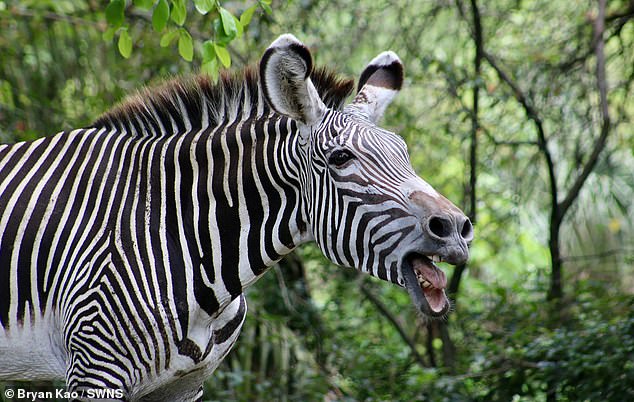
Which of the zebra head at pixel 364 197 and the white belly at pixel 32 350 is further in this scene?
the white belly at pixel 32 350

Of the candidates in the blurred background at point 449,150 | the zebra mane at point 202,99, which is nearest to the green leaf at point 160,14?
the zebra mane at point 202,99

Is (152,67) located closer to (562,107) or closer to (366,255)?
(562,107)

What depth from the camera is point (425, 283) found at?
129 inches

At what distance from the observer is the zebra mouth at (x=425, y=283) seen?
324 cm

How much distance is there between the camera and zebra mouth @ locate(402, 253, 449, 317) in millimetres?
3242

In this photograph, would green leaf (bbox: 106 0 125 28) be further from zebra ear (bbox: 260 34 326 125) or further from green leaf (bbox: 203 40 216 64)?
zebra ear (bbox: 260 34 326 125)

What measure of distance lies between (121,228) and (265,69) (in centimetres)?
98

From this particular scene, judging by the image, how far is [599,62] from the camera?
6.53 m

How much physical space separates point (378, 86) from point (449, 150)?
4790 millimetres

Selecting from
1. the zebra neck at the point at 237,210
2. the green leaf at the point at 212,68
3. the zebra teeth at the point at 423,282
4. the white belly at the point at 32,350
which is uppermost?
the green leaf at the point at 212,68

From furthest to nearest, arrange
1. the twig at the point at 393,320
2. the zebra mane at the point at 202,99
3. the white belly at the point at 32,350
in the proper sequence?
the twig at the point at 393,320 → the zebra mane at the point at 202,99 → the white belly at the point at 32,350

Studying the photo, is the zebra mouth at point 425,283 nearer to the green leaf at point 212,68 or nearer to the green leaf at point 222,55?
the green leaf at point 212,68

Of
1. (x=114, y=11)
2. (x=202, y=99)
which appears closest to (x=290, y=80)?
(x=202, y=99)

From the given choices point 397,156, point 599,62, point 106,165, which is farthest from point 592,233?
point 106,165
